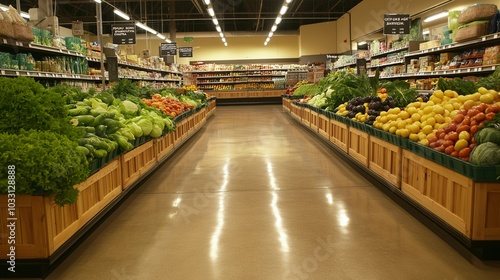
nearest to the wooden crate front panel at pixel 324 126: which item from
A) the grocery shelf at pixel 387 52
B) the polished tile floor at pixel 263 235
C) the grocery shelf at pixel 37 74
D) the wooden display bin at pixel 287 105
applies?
the polished tile floor at pixel 263 235

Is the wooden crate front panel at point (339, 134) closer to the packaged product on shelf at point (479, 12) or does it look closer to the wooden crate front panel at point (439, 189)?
the wooden crate front panel at point (439, 189)

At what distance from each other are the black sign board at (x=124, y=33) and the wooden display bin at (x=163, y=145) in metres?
7.28

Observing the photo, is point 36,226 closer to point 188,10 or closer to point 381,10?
point 381,10

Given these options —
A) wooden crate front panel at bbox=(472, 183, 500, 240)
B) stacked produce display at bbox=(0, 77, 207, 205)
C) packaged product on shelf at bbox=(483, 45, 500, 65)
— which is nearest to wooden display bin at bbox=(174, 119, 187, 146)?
stacked produce display at bbox=(0, 77, 207, 205)

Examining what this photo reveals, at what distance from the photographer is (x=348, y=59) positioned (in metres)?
18.3

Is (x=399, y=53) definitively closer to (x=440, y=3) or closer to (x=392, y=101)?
(x=440, y=3)

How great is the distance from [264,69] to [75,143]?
23.1 m

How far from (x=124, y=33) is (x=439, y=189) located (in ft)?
40.1

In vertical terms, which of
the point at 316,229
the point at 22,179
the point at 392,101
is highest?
the point at 392,101

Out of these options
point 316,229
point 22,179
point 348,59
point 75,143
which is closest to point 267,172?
point 316,229

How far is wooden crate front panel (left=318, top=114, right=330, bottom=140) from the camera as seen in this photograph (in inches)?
309

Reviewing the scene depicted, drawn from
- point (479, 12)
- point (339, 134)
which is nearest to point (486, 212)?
point (339, 134)

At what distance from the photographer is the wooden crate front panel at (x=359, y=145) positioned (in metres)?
5.34

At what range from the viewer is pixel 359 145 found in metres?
5.75
